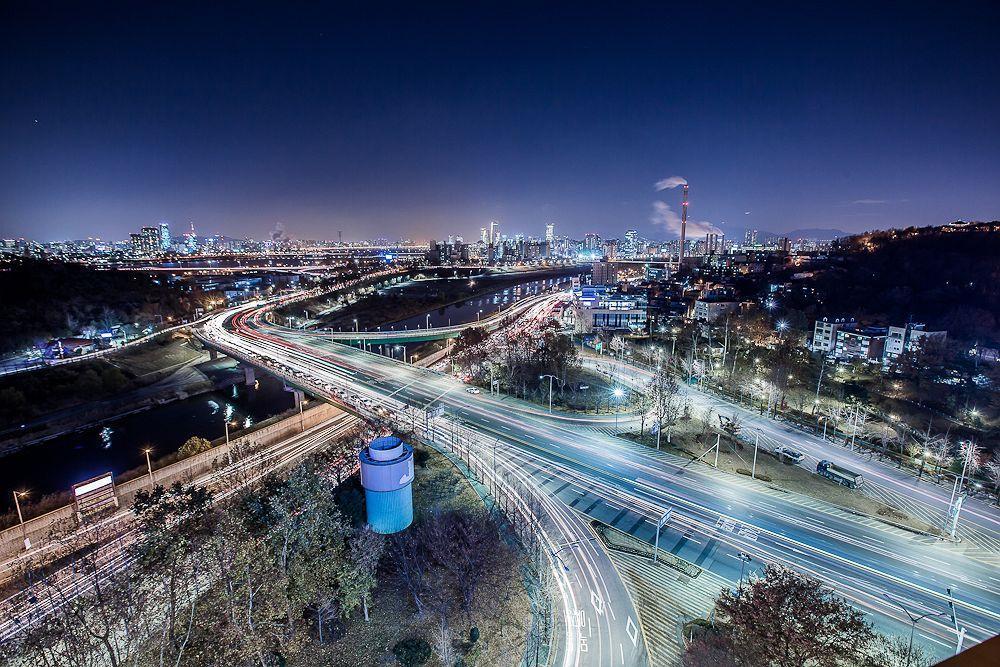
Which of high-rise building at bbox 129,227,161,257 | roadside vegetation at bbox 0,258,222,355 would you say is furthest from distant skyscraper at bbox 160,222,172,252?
roadside vegetation at bbox 0,258,222,355

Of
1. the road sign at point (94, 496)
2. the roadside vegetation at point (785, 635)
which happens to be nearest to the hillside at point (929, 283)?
the roadside vegetation at point (785, 635)

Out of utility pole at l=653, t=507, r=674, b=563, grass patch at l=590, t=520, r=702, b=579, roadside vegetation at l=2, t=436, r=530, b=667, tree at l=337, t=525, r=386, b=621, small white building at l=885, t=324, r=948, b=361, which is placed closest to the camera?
roadside vegetation at l=2, t=436, r=530, b=667

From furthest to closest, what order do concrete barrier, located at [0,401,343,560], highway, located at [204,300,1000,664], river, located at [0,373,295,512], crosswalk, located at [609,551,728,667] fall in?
river, located at [0,373,295,512], concrete barrier, located at [0,401,343,560], highway, located at [204,300,1000,664], crosswalk, located at [609,551,728,667]

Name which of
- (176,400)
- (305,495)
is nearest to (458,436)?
(305,495)

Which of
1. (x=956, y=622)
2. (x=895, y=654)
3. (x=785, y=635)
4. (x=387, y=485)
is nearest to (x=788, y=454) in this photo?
(x=956, y=622)

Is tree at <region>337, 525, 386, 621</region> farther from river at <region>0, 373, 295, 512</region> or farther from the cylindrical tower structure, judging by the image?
river at <region>0, 373, 295, 512</region>
